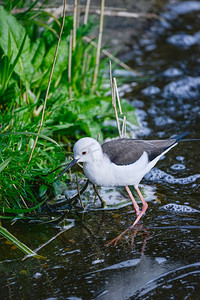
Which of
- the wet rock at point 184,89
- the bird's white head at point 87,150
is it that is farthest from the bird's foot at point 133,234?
the wet rock at point 184,89

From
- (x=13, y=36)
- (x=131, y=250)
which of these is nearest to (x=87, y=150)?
(x=131, y=250)

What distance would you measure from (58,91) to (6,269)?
2780 millimetres

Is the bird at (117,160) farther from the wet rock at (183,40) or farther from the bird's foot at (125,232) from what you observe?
the wet rock at (183,40)

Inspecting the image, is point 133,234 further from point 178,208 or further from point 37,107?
point 37,107

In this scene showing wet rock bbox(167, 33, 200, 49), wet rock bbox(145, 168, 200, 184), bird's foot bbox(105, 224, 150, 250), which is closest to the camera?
bird's foot bbox(105, 224, 150, 250)

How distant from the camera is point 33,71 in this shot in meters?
5.48

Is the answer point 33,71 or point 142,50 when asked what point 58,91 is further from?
point 142,50

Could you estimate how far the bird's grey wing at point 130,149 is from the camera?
419cm

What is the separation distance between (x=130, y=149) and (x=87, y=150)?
1.67 feet

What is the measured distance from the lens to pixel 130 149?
4293 mm

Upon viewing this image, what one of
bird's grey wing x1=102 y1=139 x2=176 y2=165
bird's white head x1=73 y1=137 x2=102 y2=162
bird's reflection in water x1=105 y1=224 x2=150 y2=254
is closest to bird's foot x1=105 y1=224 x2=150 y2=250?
bird's reflection in water x1=105 y1=224 x2=150 y2=254

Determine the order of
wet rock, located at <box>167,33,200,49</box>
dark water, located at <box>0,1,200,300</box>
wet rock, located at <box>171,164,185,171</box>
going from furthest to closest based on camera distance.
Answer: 1. wet rock, located at <box>167,33,200,49</box>
2. wet rock, located at <box>171,164,185,171</box>
3. dark water, located at <box>0,1,200,300</box>

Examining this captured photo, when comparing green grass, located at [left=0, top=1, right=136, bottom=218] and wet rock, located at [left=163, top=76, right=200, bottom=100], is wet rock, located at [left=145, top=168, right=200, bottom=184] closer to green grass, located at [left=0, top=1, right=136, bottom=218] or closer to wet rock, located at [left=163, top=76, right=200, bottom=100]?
green grass, located at [left=0, top=1, right=136, bottom=218]

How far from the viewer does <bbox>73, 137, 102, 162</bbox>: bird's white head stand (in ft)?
13.1
